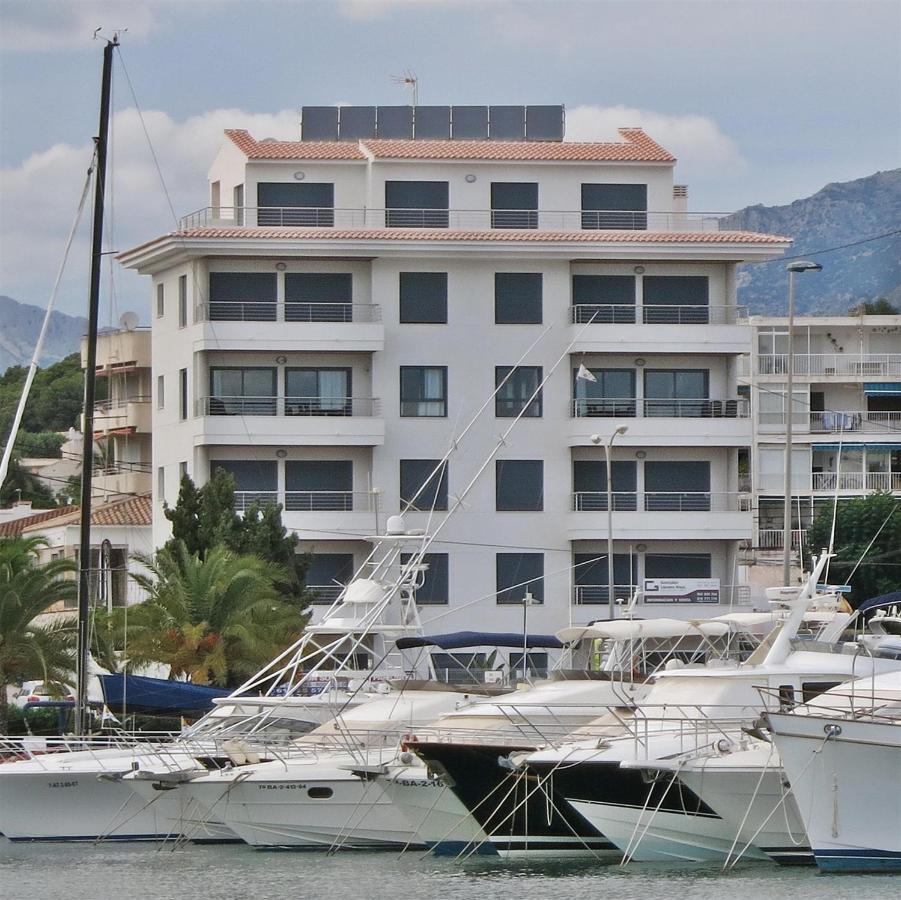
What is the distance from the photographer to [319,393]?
6688 centimetres

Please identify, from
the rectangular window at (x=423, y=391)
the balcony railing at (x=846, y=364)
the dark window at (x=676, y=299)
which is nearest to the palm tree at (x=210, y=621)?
the rectangular window at (x=423, y=391)

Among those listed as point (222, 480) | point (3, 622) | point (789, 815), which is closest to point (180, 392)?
point (222, 480)

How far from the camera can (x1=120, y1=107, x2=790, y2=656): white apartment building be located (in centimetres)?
6631

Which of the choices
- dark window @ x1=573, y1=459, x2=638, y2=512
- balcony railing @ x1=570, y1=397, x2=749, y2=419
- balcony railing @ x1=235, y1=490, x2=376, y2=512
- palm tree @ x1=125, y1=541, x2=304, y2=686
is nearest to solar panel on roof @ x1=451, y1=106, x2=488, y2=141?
balcony railing @ x1=570, y1=397, x2=749, y2=419

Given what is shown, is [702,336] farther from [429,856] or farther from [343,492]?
[429,856]

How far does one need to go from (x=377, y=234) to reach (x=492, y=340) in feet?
15.7

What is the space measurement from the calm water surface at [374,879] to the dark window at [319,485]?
28.6m

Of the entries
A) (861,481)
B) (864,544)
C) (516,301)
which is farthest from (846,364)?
(516,301)

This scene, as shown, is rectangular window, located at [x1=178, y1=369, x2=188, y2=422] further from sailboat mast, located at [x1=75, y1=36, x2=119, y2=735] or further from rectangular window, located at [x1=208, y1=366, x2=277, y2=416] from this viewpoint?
sailboat mast, located at [x1=75, y1=36, x2=119, y2=735]

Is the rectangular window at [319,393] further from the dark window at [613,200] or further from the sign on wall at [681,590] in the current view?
the sign on wall at [681,590]

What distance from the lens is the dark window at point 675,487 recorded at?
2657 inches

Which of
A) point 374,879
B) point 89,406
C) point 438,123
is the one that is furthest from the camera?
point 438,123

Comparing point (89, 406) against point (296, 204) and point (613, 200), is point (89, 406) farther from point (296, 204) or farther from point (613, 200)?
point (613, 200)

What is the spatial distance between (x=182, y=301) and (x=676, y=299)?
15.3 metres
